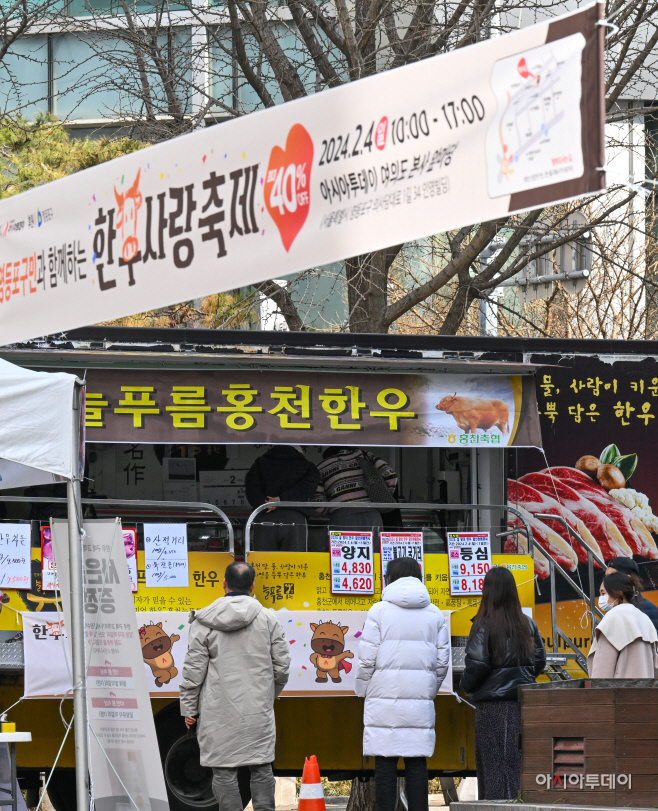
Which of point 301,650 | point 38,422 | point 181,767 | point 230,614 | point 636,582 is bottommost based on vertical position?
point 181,767

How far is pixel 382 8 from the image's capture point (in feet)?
40.8

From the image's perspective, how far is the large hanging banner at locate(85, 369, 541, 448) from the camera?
26.8 ft

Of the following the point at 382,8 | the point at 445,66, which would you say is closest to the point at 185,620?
the point at 445,66

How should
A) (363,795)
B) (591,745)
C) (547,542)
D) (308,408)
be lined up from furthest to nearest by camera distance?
(363,795) < (547,542) < (308,408) < (591,745)

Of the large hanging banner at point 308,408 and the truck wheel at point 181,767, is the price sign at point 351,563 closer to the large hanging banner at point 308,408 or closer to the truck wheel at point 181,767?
the large hanging banner at point 308,408

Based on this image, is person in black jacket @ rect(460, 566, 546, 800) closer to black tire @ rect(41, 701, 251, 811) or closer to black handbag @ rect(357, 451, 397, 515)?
black tire @ rect(41, 701, 251, 811)

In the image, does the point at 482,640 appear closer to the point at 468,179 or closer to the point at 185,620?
the point at 185,620

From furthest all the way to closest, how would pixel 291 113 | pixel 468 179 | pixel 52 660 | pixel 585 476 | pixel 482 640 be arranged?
pixel 585 476, pixel 52 660, pixel 482 640, pixel 291 113, pixel 468 179

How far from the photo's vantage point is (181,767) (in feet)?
26.9

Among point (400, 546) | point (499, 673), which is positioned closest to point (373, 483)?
point (400, 546)

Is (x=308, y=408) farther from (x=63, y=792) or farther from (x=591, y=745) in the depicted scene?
(x=591, y=745)

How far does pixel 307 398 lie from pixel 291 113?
445 cm

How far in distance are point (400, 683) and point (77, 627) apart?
92.6 inches

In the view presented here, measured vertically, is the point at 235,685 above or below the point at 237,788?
above
